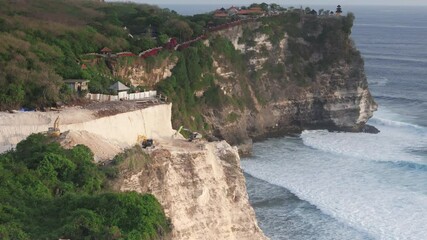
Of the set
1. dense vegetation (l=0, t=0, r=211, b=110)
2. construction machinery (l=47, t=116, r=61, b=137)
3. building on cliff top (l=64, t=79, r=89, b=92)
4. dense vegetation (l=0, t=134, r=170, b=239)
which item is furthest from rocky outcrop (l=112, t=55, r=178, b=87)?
dense vegetation (l=0, t=134, r=170, b=239)

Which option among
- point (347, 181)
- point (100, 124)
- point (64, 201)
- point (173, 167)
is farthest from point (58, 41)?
point (64, 201)

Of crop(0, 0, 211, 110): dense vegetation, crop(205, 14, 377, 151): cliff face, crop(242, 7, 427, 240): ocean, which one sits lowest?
crop(242, 7, 427, 240): ocean

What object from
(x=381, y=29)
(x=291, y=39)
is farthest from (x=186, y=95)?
(x=381, y=29)

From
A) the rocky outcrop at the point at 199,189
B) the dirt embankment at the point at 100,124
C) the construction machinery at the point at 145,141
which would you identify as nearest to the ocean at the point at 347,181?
the rocky outcrop at the point at 199,189

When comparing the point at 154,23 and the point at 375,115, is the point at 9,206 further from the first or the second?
the point at 375,115

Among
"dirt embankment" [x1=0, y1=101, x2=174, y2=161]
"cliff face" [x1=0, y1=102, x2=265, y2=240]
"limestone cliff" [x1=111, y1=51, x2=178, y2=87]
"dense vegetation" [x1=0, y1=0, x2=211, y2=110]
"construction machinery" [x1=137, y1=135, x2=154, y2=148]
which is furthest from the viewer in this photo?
"limestone cliff" [x1=111, y1=51, x2=178, y2=87]

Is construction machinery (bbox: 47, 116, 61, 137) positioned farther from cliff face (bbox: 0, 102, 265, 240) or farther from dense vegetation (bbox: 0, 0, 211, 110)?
dense vegetation (bbox: 0, 0, 211, 110)
